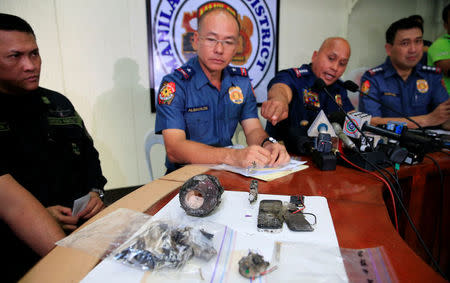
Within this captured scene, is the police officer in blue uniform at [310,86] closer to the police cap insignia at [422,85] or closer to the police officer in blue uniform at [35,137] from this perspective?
the police cap insignia at [422,85]

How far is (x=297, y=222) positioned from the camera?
570 mm

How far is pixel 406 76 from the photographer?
2170mm

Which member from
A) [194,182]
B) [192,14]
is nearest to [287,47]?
[192,14]

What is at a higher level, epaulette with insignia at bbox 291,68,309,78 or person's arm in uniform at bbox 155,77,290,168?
epaulette with insignia at bbox 291,68,309,78

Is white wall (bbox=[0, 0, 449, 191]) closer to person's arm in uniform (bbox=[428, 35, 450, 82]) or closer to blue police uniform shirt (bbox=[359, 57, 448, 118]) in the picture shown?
blue police uniform shirt (bbox=[359, 57, 448, 118])

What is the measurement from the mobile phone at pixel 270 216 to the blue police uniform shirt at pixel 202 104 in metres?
0.77

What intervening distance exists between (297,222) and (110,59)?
81.9 inches

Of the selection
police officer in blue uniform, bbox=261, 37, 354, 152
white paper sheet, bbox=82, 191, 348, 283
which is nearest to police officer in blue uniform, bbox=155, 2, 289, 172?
police officer in blue uniform, bbox=261, 37, 354, 152

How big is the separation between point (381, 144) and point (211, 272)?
0.92 metres

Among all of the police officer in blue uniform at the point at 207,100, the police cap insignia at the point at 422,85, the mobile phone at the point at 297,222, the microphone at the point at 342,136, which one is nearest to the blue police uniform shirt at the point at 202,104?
the police officer in blue uniform at the point at 207,100

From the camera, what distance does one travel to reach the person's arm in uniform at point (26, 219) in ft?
2.34

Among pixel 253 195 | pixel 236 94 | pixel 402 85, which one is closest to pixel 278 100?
pixel 236 94

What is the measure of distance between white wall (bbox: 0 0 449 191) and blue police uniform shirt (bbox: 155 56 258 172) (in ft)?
3.11

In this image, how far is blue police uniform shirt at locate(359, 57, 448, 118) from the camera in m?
2.13
